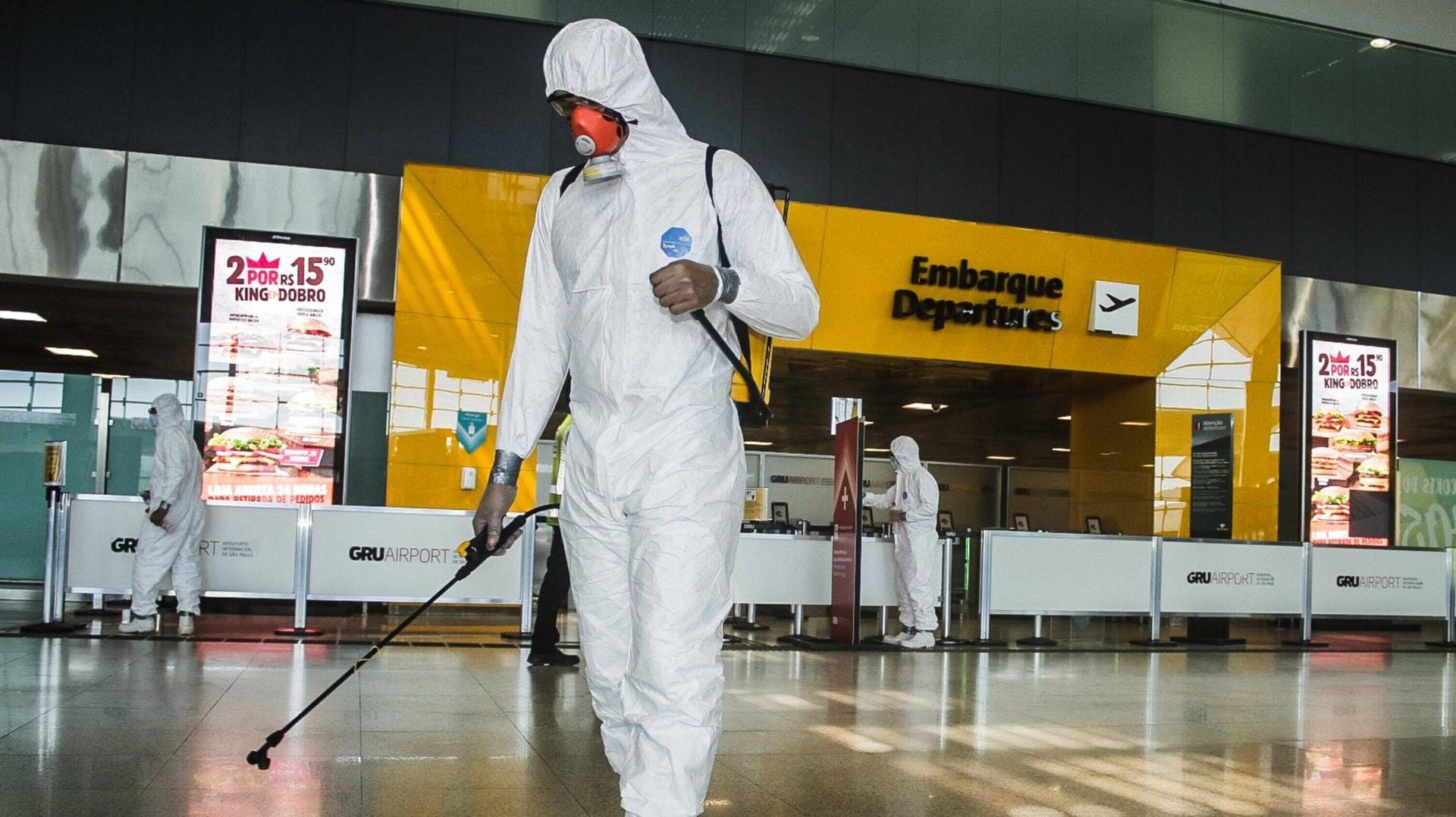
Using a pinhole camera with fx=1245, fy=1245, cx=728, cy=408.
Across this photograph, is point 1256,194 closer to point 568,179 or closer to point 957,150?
point 957,150

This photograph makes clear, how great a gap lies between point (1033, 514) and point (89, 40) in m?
14.6

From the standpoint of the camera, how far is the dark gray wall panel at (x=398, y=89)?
12453mm

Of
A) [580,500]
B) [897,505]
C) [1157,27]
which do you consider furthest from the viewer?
[1157,27]

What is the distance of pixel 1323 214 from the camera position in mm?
16016

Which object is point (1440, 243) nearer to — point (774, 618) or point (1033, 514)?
point (1033, 514)

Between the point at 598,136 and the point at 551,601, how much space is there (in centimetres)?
516

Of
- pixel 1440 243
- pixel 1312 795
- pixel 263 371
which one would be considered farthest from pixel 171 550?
pixel 1440 243

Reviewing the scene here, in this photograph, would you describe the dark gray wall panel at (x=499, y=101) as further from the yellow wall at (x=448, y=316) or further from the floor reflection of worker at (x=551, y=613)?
the floor reflection of worker at (x=551, y=613)

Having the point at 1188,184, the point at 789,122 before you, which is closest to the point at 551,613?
the point at 789,122

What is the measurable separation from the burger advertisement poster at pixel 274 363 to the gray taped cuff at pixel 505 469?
9.14 m

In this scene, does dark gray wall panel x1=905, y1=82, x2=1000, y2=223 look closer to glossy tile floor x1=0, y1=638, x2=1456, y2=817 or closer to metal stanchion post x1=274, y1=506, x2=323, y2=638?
glossy tile floor x1=0, y1=638, x2=1456, y2=817

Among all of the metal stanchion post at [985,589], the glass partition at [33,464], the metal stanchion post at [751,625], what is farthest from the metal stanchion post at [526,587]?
the glass partition at [33,464]

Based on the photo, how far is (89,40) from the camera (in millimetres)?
12000

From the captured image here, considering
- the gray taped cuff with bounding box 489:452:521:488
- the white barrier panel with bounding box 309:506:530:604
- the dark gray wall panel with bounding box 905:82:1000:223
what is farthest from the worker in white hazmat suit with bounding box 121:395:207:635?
the dark gray wall panel with bounding box 905:82:1000:223
